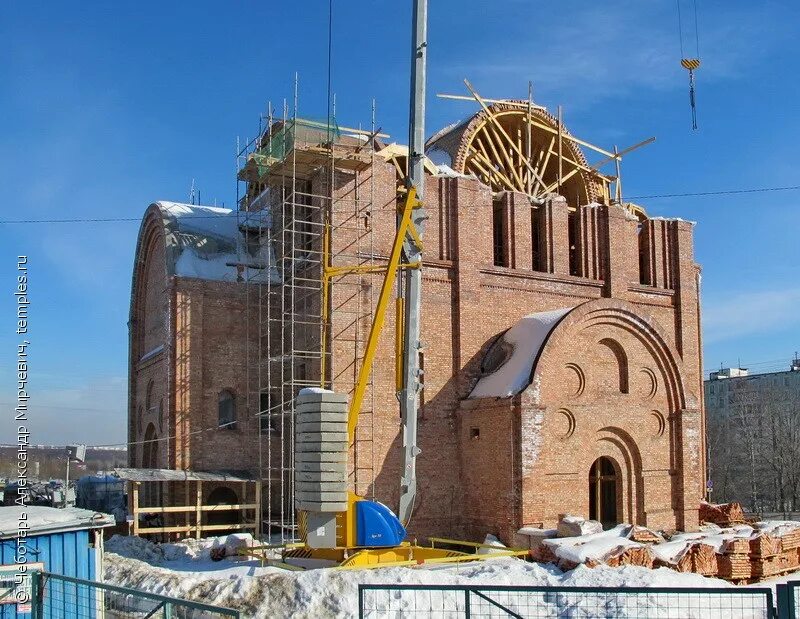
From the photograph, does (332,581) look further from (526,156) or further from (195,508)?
(526,156)

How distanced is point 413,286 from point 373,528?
524cm

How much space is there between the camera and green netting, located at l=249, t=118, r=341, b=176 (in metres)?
22.4

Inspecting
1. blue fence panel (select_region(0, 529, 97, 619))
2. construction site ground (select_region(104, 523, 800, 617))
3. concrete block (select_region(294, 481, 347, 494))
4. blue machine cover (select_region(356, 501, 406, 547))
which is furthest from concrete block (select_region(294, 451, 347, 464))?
blue fence panel (select_region(0, 529, 97, 619))

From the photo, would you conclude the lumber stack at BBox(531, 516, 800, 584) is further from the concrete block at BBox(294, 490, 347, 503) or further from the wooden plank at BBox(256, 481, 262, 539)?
the wooden plank at BBox(256, 481, 262, 539)

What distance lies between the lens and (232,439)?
2298 cm

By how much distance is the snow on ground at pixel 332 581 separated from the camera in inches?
534

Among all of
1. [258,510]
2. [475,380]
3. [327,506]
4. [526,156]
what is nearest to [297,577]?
[327,506]

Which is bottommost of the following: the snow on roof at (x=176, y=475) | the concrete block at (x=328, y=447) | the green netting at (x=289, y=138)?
the snow on roof at (x=176, y=475)

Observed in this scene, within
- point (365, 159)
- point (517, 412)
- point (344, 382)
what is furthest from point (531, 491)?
point (365, 159)

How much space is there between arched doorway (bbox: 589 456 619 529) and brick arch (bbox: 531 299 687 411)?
8.41 feet

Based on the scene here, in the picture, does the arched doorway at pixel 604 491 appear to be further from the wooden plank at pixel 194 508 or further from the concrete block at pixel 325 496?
the concrete block at pixel 325 496

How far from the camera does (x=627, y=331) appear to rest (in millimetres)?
24219

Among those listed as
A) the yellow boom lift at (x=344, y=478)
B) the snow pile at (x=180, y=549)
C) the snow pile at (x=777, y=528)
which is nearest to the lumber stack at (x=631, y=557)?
the yellow boom lift at (x=344, y=478)

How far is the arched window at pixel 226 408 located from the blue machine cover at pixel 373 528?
23.8 ft
